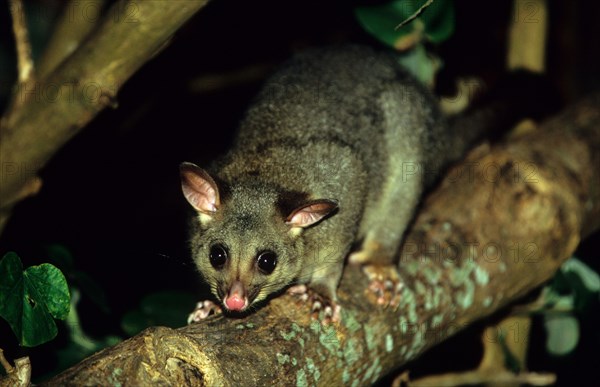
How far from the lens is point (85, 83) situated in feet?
10.6

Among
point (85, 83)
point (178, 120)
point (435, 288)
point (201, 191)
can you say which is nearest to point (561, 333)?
point (435, 288)

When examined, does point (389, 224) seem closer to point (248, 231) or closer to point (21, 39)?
point (248, 231)

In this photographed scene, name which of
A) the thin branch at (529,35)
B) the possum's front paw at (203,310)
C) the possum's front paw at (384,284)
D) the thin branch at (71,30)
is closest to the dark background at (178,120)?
the thin branch at (529,35)

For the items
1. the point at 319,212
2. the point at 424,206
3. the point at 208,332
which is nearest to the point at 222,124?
the point at 424,206

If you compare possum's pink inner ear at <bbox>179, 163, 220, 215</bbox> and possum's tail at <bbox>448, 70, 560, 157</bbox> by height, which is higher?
possum's pink inner ear at <bbox>179, 163, 220, 215</bbox>

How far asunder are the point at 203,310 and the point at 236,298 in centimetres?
48

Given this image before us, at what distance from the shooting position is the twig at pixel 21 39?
3.55 m

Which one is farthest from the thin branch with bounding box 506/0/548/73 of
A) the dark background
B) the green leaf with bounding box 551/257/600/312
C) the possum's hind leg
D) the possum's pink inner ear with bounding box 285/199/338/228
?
the possum's pink inner ear with bounding box 285/199/338/228

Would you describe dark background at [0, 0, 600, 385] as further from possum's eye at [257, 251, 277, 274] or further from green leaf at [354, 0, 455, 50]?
possum's eye at [257, 251, 277, 274]

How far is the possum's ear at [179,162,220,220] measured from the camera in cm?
352

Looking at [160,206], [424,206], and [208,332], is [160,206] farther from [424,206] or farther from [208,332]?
[208,332]

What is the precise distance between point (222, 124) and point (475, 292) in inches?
143

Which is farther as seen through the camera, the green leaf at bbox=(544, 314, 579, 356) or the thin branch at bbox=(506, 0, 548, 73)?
the thin branch at bbox=(506, 0, 548, 73)

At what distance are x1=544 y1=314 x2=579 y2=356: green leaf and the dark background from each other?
83 centimetres
